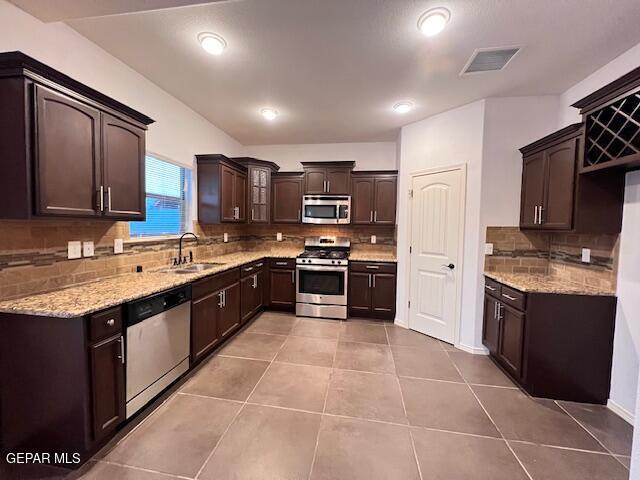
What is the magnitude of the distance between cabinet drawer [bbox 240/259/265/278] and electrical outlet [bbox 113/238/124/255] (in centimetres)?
137

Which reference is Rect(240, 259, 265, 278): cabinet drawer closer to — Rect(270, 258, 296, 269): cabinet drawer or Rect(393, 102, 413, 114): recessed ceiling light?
Rect(270, 258, 296, 269): cabinet drawer

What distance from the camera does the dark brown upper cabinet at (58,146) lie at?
1.50 meters

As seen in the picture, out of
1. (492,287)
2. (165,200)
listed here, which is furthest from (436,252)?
(165,200)

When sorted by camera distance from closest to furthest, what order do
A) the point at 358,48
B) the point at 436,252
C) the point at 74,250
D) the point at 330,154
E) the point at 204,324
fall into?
the point at 74,250 < the point at 358,48 < the point at 204,324 < the point at 436,252 < the point at 330,154

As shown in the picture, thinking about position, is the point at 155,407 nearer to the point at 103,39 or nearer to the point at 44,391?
the point at 44,391

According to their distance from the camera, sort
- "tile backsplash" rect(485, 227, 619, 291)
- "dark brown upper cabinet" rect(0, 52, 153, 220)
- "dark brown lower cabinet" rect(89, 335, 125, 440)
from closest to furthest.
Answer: "dark brown upper cabinet" rect(0, 52, 153, 220) → "dark brown lower cabinet" rect(89, 335, 125, 440) → "tile backsplash" rect(485, 227, 619, 291)

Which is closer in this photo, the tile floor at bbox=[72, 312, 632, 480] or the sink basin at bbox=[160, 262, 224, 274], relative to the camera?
the tile floor at bbox=[72, 312, 632, 480]

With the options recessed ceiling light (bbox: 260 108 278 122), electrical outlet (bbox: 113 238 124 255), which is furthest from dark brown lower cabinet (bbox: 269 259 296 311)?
electrical outlet (bbox: 113 238 124 255)

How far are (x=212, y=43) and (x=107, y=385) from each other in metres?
2.48

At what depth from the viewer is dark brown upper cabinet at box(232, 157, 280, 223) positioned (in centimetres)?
437

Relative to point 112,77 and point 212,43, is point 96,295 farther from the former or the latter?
point 212,43

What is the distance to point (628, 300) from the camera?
2.12 metres

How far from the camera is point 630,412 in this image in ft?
6.66

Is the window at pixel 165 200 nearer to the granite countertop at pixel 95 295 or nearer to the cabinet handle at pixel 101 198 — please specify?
the granite countertop at pixel 95 295
